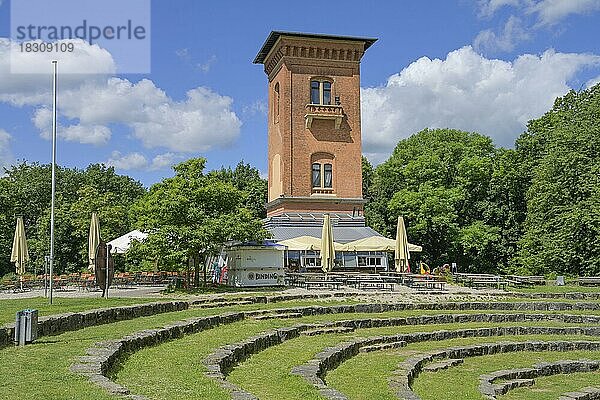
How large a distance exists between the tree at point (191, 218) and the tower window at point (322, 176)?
49.1 feet

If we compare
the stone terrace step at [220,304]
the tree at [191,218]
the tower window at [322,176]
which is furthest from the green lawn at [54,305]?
the tower window at [322,176]

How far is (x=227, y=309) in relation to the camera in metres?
20.5

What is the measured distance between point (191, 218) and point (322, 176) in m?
17.9

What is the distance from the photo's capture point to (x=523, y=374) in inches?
568

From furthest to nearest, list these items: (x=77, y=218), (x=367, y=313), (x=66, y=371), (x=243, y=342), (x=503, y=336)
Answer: (x=77, y=218) < (x=367, y=313) < (x=503, y=336) < (x=243, y=342) < (x=66, y=371)

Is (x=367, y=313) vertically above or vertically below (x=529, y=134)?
below

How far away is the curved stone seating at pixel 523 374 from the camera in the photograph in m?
13.0

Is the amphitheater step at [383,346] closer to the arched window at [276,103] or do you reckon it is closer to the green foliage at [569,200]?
the green foliage at [569,200]

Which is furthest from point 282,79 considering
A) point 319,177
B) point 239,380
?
point 239,380

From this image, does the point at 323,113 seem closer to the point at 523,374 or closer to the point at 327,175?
the point at 327,175

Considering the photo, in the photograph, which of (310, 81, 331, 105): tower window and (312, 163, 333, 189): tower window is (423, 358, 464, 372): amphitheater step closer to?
(312, 163, 333, 189): tower window

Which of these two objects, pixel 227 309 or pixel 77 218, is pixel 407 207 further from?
pixel 227 309

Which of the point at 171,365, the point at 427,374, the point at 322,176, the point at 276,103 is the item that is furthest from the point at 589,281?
the point at 171,365

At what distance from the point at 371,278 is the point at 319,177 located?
14451 mm
